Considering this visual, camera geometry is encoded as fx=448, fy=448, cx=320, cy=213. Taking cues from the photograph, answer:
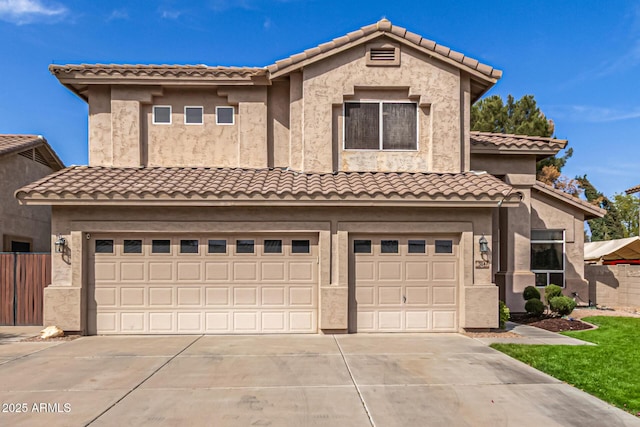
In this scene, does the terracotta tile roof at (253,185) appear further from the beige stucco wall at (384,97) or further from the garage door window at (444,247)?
the garage door window at (444,247)

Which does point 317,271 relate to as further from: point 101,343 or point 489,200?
point 101,343

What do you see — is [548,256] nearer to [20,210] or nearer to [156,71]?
[156,71]

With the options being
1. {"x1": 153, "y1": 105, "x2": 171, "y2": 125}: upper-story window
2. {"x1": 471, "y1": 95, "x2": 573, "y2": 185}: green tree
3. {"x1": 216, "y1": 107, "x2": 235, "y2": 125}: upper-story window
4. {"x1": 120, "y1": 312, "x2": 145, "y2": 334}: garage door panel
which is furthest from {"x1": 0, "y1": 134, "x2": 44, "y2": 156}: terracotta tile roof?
{"x1": 471, "y1": 95, "x2": 573, "y2": 185}: green tree

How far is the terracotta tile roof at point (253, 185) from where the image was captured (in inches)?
418

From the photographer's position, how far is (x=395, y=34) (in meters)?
12.4

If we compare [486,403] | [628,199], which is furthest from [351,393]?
[628,199]

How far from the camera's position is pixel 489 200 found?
10.8 m

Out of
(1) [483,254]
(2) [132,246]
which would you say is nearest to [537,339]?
(1) [483,254]

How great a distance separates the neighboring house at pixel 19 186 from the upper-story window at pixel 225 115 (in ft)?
25.1

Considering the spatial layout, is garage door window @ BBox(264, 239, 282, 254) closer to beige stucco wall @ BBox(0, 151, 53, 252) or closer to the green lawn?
the green lawn

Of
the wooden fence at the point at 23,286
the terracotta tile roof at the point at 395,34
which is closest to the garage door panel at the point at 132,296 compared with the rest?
the wooden fence at the point at 23,286

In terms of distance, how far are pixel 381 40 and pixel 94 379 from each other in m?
10.6

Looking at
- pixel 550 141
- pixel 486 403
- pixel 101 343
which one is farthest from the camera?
pixel 550 141

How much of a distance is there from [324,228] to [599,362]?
20.8ft
